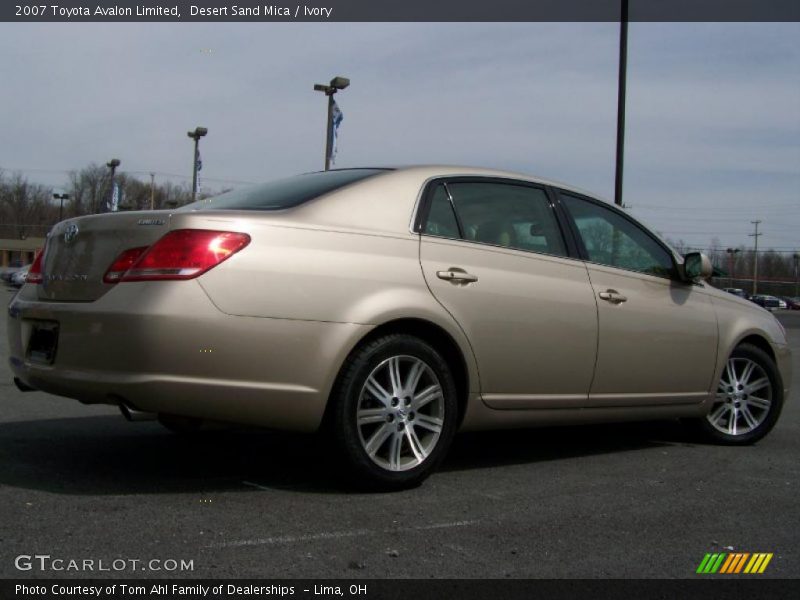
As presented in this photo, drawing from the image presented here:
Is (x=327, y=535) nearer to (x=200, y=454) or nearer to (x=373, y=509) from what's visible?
(x=373, y=509)

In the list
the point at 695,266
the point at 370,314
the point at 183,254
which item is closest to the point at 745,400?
the point at 695,266

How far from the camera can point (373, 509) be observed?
3867 mm

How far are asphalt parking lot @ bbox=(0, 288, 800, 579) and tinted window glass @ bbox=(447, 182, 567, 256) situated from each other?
1.25 metres

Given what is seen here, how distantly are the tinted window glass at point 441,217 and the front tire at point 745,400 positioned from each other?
2.43 metres

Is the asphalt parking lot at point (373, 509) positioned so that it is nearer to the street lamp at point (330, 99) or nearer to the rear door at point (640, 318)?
the rear door at point (640, 318)

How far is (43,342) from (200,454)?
120cm

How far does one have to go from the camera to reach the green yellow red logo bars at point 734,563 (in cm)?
329

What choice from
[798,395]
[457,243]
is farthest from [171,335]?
[798,395]

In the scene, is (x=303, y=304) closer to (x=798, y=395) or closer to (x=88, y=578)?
(x=88, y=578)

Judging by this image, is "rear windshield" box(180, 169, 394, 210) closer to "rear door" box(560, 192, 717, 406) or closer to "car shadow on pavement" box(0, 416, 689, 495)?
"car shadow on pavement" box(0, 416, 689, 495)

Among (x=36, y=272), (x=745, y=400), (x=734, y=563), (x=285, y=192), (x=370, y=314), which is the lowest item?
(x=734, y=563)

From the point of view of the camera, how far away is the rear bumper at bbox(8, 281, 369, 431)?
3.66 metres

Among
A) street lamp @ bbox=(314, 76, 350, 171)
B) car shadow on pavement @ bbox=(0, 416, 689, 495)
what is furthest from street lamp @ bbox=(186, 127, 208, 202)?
car shadow on pavement @ bbox=(0, 416, 689, 495)

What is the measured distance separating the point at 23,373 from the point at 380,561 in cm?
208
